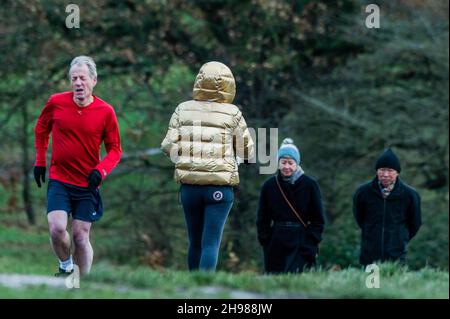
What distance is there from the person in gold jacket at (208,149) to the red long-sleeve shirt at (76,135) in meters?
0.54

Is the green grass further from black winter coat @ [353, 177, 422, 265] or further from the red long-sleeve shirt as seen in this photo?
black winter coat @ [353, 177, 422, 265]

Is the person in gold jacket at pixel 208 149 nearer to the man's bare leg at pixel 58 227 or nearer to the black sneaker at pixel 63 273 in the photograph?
the man's bare leg at pixel 58 227

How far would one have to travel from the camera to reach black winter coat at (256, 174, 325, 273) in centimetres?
1063

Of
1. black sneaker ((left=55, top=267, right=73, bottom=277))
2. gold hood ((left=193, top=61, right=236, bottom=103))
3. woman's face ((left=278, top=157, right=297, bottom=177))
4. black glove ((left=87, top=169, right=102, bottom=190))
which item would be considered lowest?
black sneaker ((left=55, top=267, right=73, bottom=277))

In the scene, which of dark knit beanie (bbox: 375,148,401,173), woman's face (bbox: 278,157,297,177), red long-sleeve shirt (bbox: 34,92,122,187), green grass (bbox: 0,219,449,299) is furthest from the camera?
dark knit beanie (bbox: 375,148,401,173)

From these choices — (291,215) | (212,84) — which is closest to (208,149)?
(212,84)

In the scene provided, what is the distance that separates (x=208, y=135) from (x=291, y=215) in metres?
1.66

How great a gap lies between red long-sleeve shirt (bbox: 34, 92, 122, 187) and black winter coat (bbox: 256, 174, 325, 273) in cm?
184

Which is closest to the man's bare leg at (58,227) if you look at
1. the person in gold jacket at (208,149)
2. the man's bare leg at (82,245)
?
the man's bare leg at (82,245)

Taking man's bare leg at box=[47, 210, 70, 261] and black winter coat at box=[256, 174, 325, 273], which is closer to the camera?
man's bare leg at box=[47, 210, 70, 261]

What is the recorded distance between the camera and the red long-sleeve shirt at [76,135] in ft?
30.9

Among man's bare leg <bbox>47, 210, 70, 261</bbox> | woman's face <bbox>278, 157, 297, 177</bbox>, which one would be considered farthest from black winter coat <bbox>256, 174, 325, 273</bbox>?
man's bare leg <bbox>47, 210, 70, 261</bbox>

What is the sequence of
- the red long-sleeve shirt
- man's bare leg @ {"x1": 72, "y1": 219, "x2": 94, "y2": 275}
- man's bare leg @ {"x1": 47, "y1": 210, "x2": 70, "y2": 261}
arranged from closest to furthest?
man's bare leg @ {"x1": 47, "y1": 210, "x2": 70, "y2": 261}, the red long-sleeve shirt, man's bare leg @ {"x1": 72, "y1": 219, "x2": 94, "y2": 275}
